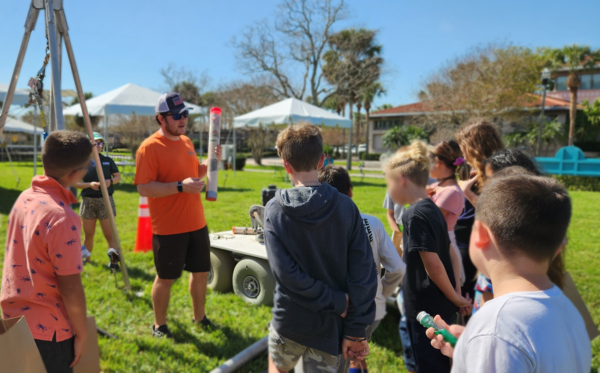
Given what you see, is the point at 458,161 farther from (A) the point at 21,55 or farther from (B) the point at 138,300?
(B) the point at 138,300

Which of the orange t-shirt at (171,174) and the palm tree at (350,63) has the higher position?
the palm tree at (350,63)

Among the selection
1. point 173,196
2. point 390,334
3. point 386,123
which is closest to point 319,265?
point 173,196

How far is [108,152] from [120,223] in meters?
5.24

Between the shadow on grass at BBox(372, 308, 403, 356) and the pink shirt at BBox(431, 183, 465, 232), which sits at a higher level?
the pink shirt at BBox(431, 183, 465, 232)

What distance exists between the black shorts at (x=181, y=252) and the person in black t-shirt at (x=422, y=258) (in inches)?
59.7

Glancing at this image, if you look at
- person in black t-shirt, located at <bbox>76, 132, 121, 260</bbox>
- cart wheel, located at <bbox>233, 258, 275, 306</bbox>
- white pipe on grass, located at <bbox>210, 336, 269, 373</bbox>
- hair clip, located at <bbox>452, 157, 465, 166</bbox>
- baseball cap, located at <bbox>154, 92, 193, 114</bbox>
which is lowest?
white pipe on grass, located at <bbox>210, 336, 269, 373</bbox>

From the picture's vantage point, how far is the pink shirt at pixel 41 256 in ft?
5.56

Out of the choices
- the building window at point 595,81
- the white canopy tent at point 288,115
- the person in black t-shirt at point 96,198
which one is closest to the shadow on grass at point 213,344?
the person in black t-shirt at point 96,198

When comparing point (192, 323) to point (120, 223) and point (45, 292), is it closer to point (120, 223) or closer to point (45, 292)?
point (45, 292)

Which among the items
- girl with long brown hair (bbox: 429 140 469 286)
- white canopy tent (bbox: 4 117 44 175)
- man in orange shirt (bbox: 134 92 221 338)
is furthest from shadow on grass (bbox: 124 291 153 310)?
girl with long brown hair (bbox: 429 140 469 286)

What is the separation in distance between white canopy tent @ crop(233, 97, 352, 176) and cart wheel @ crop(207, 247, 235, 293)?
7.59 m

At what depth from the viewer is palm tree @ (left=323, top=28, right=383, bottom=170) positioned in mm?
29297

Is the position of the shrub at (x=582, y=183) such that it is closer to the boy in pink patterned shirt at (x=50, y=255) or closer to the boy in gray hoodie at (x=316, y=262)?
the boy in gray hoodie at (x=316, y=262)

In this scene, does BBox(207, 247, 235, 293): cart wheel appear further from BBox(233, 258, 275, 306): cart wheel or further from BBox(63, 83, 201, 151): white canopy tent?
BBox(63, 83, 201, 151): white canopy tent
